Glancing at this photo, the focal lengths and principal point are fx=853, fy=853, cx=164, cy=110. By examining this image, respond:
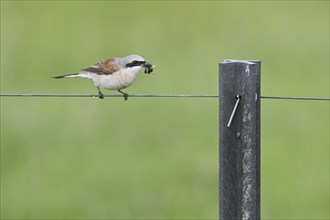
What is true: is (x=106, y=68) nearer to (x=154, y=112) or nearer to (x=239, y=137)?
(x=239, y=137)

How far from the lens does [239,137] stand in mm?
4074

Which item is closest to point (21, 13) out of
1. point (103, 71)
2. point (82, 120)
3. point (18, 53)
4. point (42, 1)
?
point (42, 1)

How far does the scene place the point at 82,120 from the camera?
12281 mm

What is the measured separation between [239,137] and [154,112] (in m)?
8.35

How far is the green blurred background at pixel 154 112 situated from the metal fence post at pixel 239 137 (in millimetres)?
5006

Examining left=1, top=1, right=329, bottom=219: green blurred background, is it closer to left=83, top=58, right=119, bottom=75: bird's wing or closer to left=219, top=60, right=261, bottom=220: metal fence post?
left=83, top=58, right=119, bottom=75: bird's wing

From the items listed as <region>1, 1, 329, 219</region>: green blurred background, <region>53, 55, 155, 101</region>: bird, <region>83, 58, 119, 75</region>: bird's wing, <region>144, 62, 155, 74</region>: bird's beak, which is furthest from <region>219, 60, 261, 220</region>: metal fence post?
<region>1, 1, 329, 219</region>: green blurred background

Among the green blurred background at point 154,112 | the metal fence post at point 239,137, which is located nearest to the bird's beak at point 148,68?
the metal fence post at point 239,137

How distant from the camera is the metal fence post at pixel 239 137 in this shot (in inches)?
159

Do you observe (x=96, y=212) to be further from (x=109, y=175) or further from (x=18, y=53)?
(x=18, y=53)

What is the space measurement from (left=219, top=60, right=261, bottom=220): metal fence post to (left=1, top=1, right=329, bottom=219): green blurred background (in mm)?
5006

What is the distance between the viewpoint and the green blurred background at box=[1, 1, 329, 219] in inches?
380

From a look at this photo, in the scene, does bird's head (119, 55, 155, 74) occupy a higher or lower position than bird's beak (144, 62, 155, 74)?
higher

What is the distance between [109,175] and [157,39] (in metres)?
6.45
